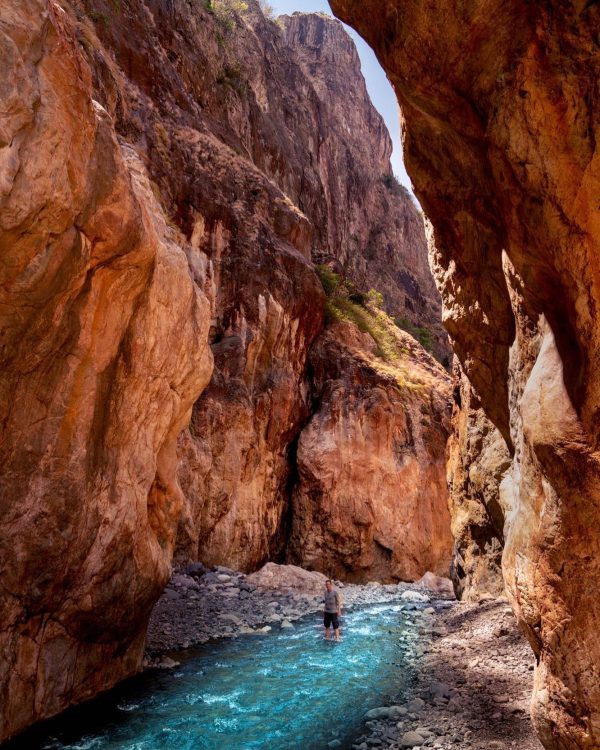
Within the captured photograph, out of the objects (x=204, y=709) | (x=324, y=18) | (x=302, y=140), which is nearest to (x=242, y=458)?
(x=204, y=709)

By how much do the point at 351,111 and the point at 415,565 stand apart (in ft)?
163

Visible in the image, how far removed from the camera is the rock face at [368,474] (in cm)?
2427

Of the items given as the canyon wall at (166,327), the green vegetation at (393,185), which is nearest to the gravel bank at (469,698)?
the canyon wall at (166,327)

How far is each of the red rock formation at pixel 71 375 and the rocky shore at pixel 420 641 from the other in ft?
10.5

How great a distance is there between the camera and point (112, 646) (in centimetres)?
902

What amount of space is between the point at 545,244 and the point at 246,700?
27.9ft

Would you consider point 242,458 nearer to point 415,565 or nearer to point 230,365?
point 230,365

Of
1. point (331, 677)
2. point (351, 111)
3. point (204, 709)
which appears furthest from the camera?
point (351, 111)

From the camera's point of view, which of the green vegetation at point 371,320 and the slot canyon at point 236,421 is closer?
the slot canyon at point 236,421

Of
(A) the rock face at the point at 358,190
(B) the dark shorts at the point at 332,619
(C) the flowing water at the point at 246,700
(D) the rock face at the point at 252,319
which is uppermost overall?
(A) the rock face at the point at 358,190

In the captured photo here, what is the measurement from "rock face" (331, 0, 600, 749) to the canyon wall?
4521mm

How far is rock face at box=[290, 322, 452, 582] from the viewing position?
24266 mm

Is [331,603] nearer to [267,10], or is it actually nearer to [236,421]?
[236,421]

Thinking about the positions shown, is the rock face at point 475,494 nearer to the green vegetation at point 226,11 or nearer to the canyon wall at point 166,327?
the canyon wall at point 166,327
